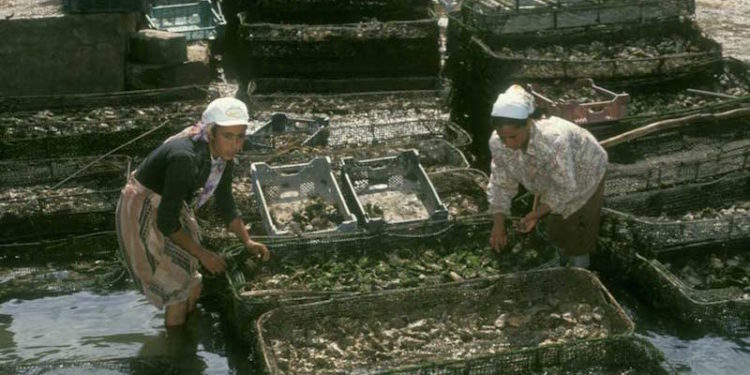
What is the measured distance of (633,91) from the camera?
9.57 metres

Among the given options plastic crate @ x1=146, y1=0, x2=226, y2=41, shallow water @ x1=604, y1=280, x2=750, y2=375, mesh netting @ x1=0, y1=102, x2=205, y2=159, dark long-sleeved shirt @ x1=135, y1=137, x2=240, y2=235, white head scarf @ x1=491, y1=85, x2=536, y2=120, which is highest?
white head scarf @ x1=491, y1=85, x2=536, y2=120

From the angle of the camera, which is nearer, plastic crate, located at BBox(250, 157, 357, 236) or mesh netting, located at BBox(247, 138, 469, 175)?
plastic crate, located at BBox(250, 157, 357, 236)

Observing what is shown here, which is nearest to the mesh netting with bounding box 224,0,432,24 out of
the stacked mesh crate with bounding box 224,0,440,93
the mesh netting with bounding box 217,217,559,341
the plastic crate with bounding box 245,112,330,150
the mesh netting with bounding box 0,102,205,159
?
the stacked mesh crate with bounding box 224,0,440,93

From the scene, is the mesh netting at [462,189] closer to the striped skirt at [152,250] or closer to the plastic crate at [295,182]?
the plastic crate at [295,182]

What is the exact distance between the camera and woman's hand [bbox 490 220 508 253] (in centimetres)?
649

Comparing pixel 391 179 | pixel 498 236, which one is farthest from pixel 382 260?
pixel 391 179

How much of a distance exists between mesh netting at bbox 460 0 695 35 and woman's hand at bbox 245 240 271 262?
4716 mm

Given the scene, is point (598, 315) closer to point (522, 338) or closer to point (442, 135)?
point (522, 338)

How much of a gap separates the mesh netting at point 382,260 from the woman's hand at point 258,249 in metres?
0.15

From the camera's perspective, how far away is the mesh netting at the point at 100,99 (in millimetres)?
9367

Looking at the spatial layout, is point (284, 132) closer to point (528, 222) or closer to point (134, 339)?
point (134, 339)

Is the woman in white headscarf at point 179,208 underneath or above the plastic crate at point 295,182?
above

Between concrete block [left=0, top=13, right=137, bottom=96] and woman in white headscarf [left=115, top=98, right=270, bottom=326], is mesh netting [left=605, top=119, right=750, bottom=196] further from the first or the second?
concrete block [left=0, top=13, right=137, bottom=96]

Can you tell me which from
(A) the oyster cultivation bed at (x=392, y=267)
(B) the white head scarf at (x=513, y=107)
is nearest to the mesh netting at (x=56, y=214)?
(A) the oyster cultivation bed at (x=392, y=267)
